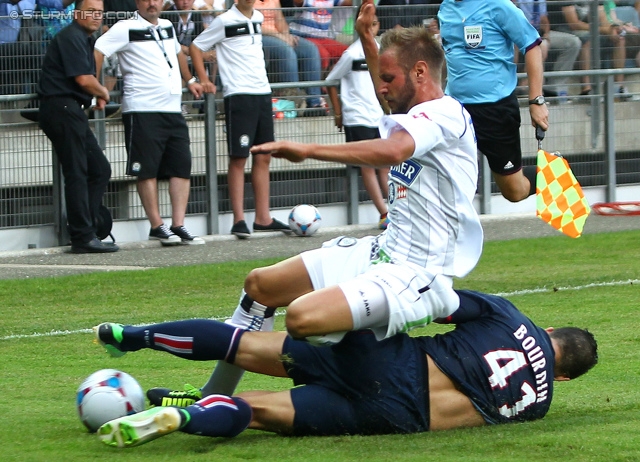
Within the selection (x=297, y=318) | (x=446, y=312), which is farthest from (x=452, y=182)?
(x=297, y=318)

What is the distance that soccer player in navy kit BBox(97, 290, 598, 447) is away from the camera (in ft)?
16.8

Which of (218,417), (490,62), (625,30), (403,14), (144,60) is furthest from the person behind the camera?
(625,30)

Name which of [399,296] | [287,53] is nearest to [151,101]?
[287,53]

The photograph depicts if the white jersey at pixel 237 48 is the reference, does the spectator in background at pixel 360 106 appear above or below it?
below

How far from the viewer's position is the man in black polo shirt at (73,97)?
452 inches

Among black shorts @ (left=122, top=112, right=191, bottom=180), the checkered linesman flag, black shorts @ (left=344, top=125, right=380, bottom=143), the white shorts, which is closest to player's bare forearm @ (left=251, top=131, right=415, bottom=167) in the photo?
the white shorts

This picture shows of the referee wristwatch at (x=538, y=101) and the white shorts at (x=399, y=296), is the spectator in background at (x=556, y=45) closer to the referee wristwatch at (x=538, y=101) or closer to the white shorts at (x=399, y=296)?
the referee wristwatch at (x=538, y=101)

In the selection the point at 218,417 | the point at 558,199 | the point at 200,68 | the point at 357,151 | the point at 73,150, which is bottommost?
the point at 218,417

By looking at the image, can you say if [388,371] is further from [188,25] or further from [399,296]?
[188,25]

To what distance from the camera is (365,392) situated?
513cm

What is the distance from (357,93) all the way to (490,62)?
13.2 ft

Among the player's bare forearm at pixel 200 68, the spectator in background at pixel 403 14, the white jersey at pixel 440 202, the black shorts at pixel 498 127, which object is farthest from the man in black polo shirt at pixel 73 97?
the white jersey at pixel 440 202

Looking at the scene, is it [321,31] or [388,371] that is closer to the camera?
[388,371]

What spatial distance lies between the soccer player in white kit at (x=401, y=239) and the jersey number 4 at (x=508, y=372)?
29 cm
